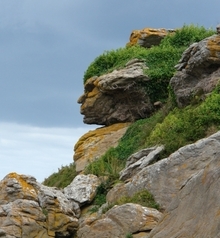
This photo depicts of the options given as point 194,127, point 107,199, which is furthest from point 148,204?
point 194,127

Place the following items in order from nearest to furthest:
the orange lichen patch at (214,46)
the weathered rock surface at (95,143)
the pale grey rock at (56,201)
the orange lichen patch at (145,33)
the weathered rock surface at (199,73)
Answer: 1. the pale grey rock at (56,201)
2. the weathered rock surface at (199,73)
3. the orange lichen patch at (214,46)
4. the weathered rock surface at (95,143)
5. the orange lichen patch at (145,33)

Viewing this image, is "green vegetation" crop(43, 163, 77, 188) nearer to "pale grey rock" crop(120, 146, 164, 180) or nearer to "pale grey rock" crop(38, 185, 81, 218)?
"pale grey rock" crop(120, 146, 164, 180)

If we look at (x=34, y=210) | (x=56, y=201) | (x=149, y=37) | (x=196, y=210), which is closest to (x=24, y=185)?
(x=56, y=201)

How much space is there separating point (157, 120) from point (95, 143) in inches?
191

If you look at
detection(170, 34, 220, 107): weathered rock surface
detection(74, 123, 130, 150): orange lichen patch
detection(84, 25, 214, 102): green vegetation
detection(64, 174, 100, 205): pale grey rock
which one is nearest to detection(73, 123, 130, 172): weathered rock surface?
detection(74, 123, 130, 150): orange lichen patch

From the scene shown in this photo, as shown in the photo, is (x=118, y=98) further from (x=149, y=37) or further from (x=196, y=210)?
(x=196, y=210)

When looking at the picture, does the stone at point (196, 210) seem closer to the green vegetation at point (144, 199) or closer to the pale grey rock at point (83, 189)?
the green vegetation at point (144, 199)

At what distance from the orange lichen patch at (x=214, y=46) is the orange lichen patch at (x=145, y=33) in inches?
483

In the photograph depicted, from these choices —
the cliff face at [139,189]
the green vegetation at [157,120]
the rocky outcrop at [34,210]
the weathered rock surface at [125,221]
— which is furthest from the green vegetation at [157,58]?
the weathered rock surface at [125,221]

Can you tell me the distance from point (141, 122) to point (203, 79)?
5.21 meters

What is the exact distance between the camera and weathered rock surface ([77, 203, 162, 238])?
13.1 metres

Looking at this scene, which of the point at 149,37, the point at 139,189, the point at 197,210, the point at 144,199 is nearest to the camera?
the point at 197,210

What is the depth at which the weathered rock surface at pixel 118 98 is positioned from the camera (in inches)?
1059

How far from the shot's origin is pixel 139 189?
15758 mm
